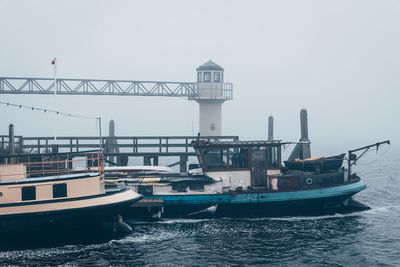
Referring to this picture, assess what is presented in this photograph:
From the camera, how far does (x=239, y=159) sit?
2275cm

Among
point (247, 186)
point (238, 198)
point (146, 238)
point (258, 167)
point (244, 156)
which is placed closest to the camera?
point (146, 238)

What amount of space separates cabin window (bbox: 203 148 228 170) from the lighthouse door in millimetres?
1439

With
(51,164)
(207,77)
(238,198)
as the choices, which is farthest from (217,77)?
(238,198)

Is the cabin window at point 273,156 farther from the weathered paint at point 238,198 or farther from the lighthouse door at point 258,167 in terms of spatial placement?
the weathered paint at point 238,198

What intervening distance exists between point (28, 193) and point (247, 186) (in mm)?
10535

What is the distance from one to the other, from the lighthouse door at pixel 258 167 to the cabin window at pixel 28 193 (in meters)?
10.6

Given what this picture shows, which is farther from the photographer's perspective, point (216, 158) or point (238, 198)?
point (216, 158)

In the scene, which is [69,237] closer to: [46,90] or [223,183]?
[223,183]

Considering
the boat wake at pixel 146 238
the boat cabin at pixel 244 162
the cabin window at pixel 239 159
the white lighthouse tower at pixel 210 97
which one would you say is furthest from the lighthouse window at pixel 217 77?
the boat wake at pixel 146 238

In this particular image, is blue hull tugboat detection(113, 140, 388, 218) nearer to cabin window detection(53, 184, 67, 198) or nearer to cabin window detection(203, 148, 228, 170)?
cabin window detection(203, 148, 228, 170)

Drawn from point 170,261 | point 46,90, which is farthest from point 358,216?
point 46,90

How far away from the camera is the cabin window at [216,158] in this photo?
73.6ft

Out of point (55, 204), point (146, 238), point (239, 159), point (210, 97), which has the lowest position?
point (146, 238)

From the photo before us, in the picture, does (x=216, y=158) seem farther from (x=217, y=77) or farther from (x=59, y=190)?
(x=217, y=77)
